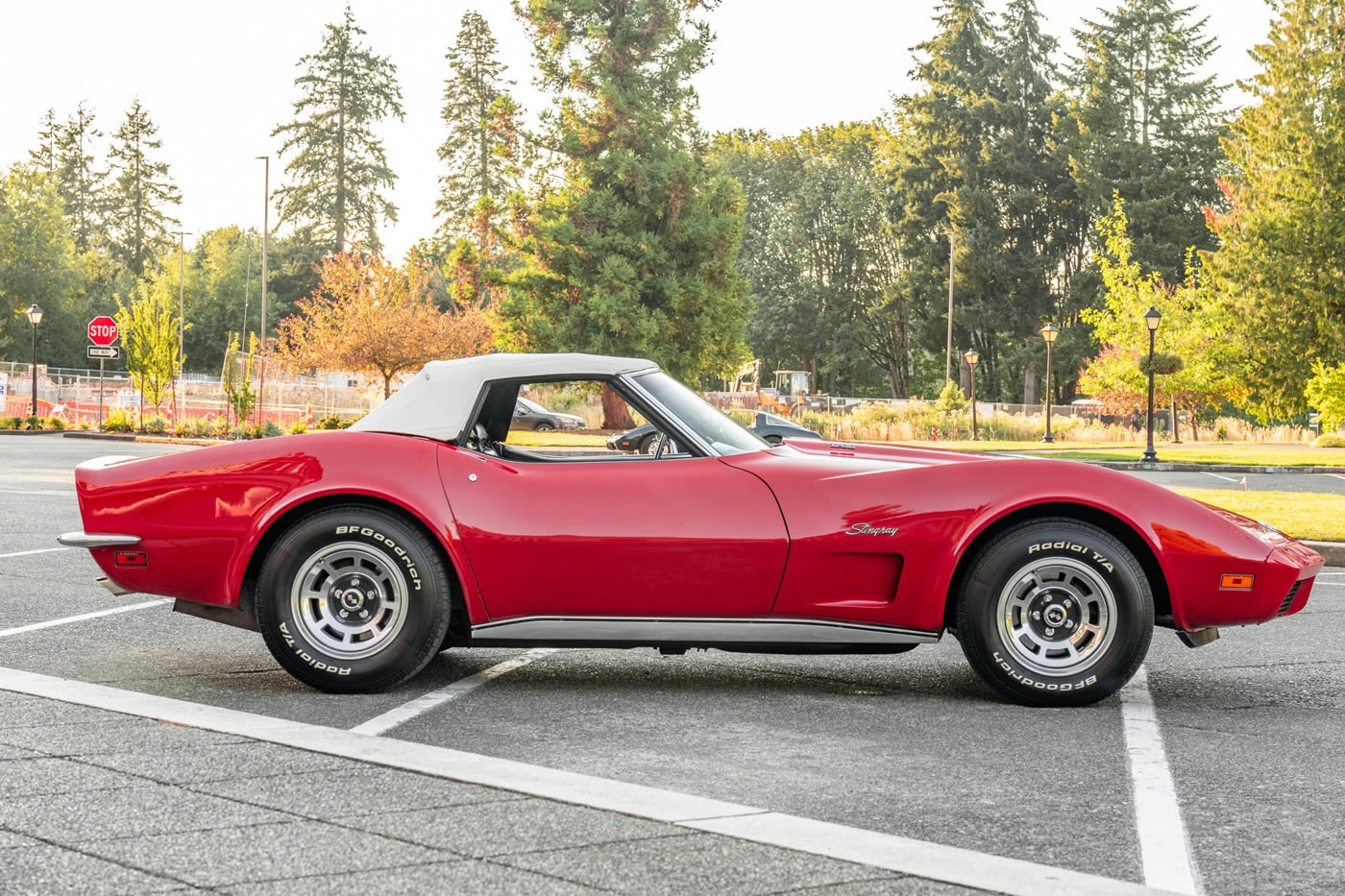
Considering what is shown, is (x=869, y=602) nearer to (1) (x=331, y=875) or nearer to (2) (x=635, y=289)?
(1) (x=331, y=875)

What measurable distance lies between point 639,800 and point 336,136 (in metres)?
87.8

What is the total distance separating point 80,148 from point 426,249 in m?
30.2

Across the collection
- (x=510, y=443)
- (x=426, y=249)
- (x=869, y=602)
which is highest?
(x=426, y=249)

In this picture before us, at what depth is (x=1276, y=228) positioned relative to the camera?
39.8 meters

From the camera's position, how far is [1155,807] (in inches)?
164

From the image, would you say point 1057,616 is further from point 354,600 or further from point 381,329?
point 381,329

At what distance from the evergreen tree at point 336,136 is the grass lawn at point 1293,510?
252ft

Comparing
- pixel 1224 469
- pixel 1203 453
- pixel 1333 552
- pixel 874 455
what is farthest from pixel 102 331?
pixel 874 455

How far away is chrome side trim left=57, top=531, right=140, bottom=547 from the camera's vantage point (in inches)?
229

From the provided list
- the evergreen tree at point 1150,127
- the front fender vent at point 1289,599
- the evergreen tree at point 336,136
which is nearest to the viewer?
the front fender vent at point 1289,599

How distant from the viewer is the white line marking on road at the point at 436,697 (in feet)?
16.9

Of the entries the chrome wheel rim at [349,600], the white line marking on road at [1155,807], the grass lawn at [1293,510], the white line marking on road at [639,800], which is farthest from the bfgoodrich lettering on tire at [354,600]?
the grass lawn at [1293,510]

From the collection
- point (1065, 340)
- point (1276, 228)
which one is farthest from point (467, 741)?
point (1065, 340)

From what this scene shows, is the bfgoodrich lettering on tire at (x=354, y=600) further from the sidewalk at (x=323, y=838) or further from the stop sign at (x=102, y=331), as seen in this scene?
the stop sign at (x=102, y=331)
